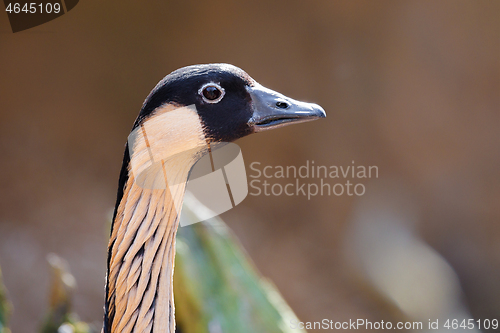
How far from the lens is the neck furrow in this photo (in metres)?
1.11

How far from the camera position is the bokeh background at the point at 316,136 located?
3.91 meters

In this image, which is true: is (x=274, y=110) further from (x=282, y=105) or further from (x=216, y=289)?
(x=216, y=289)

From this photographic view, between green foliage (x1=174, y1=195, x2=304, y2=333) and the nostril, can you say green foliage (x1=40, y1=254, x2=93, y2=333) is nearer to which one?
green foliage (x1=174, y1=195, x2=304, y2=333)

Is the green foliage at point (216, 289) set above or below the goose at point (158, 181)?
below

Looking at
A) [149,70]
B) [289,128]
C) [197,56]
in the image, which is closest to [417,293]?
[289,128]

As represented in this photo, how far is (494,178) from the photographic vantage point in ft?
13.4

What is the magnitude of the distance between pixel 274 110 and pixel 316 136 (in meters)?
3.17

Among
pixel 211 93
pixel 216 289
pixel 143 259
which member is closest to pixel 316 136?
pixel 216 289

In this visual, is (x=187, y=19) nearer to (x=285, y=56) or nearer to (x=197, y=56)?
(x=197, y=56)

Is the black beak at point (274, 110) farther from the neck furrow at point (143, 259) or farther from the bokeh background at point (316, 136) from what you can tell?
the bokeh background at point (316, 136)

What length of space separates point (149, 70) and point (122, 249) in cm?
328

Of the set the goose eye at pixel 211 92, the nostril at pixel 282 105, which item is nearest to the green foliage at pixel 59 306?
the goose eye at pixel 211 92

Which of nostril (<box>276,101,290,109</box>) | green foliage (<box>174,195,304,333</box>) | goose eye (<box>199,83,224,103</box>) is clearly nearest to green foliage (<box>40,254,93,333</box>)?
green foliage (<box>174,195,304,333</box>)

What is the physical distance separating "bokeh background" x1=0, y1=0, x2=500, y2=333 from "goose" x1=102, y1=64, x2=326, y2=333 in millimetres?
3050
